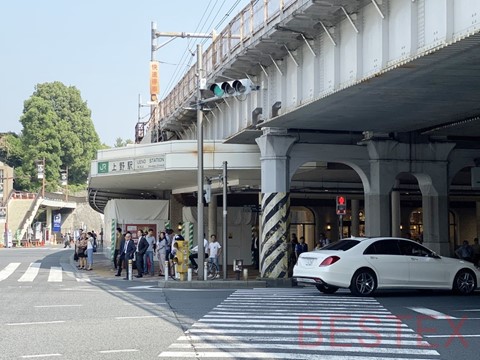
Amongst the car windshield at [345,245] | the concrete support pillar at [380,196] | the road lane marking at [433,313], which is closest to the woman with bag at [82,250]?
the concrete support pillar at [380,196]

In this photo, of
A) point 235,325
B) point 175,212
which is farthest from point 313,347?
point 175,212

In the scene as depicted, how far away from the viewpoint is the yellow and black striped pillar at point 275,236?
26188 millimetres

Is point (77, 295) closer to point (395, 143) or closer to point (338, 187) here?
point (395, 143)

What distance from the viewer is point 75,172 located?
341 feet

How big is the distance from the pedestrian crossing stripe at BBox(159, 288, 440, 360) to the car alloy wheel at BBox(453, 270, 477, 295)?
4.16 meters

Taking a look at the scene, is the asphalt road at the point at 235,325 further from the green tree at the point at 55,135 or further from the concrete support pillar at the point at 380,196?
the green tree at the point at 55,135

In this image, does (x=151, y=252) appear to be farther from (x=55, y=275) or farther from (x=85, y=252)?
(x=85, y=252)

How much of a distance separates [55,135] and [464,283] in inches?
3179

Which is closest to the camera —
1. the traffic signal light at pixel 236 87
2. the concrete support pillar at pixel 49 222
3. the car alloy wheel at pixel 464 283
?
the car alloy wheel at pixel 464 283

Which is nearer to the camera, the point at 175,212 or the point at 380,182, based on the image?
the point at 380,182

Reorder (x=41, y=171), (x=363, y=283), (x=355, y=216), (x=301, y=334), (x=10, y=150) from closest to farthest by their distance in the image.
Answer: (x=301, y=334) → (x=363, y=283) → (x=355, y=216) → (x=41, y=171) → (x=10, y=150)

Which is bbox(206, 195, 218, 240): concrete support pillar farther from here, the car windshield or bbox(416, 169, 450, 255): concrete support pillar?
the car windshield

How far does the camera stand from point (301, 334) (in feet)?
40.8

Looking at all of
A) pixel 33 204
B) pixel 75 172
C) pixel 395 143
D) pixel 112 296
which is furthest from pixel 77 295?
pixel 75 172
